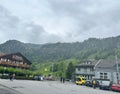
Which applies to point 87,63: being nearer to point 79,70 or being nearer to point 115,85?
point 79,70

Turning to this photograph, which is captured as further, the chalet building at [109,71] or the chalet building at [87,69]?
the chalet building at [87,69]

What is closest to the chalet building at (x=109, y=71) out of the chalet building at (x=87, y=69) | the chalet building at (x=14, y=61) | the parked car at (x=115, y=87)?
the chalet building at (x=87, y=69)

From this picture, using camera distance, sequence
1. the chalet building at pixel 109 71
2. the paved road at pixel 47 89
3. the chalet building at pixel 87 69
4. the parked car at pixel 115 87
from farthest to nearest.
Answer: the chalet building at pixel 87 69
the chalet building at pixel 109 71
the parked car at pixel 115 87
the paved road at pixel 47 89

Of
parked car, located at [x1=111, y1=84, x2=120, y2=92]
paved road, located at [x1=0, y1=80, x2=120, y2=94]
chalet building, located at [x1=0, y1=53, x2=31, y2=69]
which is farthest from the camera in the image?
chalet building, located at [x1=0, y1=53, x2=31, y2=69]

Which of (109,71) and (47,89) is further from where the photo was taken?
(109,71)

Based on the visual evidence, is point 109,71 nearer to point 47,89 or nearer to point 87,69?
point 87,69

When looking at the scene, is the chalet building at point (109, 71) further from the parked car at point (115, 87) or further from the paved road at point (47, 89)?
the paved road at point (47, 89)

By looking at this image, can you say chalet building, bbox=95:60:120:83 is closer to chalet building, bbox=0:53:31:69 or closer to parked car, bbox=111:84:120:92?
parked car, bbox=111:84:120:92

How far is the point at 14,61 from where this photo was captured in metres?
103

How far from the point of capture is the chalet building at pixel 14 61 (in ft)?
319

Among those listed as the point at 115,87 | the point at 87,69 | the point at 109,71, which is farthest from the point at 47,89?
the point at 87,69

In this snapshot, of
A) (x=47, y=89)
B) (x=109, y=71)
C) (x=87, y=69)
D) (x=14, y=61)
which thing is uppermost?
(x=14, y=61)

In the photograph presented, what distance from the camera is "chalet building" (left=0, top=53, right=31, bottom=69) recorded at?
97.4 m

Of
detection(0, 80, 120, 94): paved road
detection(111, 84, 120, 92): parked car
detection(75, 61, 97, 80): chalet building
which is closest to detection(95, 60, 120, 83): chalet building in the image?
detection(75, 61, 97, 80): chalet building
